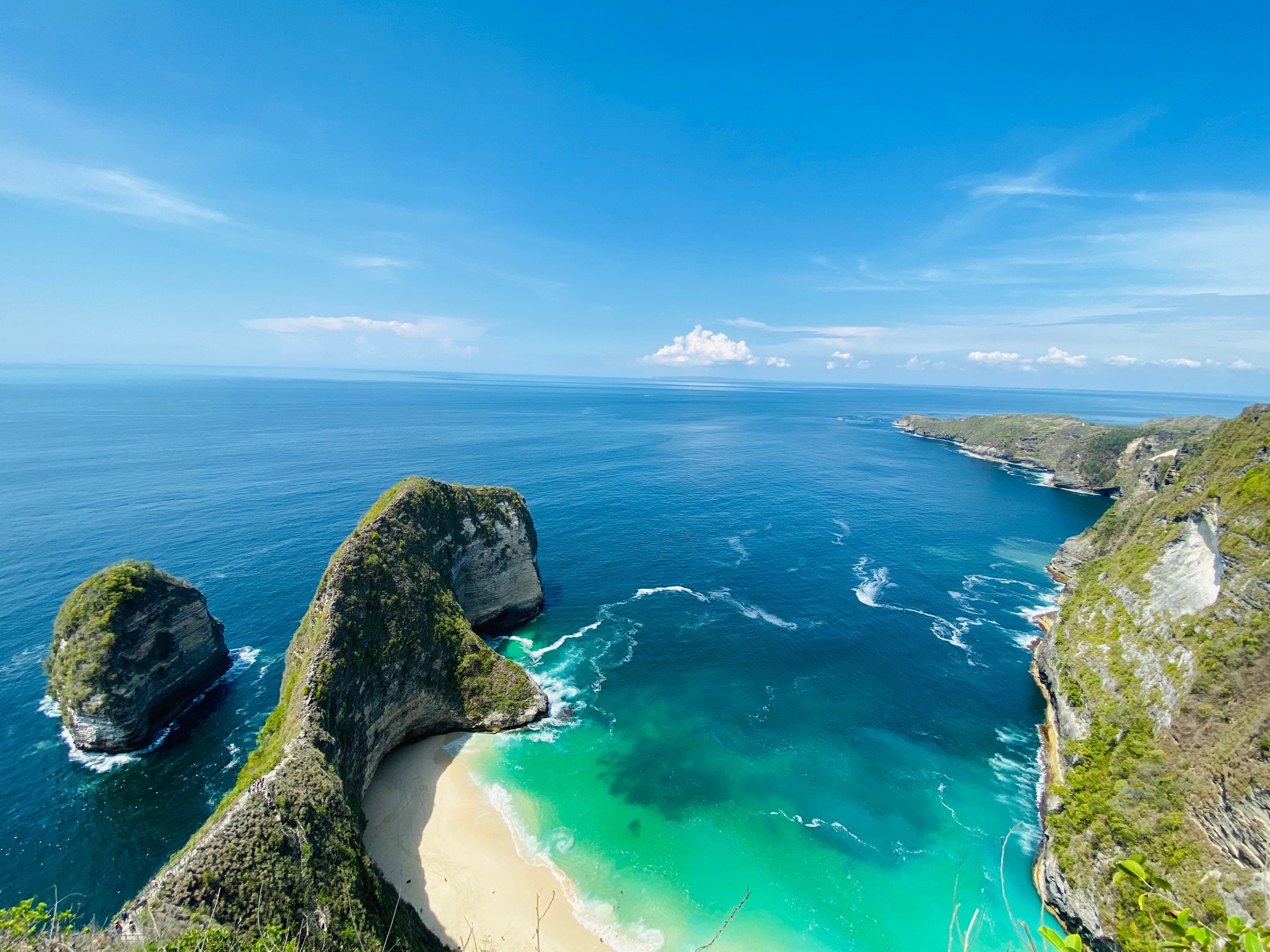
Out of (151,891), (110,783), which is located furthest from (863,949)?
(110,783)

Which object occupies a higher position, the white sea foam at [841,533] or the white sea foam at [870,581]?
the white sea foam at [841,533]

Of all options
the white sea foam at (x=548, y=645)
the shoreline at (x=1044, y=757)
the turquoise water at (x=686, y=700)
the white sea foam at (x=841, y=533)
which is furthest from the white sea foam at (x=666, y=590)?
the shoreline at (x=1044, y=757)

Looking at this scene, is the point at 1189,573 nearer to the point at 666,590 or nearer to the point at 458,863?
the point at 666,590

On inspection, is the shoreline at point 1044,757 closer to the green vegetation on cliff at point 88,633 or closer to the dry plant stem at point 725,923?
the dry plant stem at point 725,923

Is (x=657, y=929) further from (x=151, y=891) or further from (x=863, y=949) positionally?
(x=151, y=891)

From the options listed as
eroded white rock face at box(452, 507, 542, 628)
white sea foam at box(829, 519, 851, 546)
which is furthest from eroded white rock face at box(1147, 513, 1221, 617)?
eroded white rock face at box(452, 507, 542, 628)

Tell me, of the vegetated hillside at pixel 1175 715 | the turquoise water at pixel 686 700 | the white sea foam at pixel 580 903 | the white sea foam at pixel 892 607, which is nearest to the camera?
the vegetated hillside at pixel 1175 715

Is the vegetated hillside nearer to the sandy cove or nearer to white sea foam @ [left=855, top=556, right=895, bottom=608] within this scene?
white sea foam @ [left=855, top=556, right=895, bottom=608]
